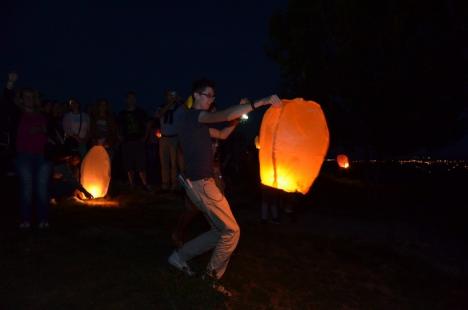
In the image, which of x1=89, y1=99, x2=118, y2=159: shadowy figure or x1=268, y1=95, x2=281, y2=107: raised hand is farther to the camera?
x1=89, y1=99, x2=118, y2=159: shadowy figure

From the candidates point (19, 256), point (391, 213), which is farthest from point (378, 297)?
point (391, 213)

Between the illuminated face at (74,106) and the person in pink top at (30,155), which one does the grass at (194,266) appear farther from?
the illuminated face at (74,106)

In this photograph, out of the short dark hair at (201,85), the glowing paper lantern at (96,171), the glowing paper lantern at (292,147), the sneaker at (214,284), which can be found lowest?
the sneaker at (214,284)

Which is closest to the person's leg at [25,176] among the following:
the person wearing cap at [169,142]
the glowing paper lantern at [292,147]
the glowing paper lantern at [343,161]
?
the glowing paper lantern at [292,147]

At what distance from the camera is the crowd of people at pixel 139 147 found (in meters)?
4.48

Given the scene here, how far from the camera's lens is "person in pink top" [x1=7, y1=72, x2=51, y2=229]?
639 cm

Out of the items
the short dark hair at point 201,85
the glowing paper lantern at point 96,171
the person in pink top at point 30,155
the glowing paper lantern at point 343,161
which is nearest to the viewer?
the short dark hair at point 201,85

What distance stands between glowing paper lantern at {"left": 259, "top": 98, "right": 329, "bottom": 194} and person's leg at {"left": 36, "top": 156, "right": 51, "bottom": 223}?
315cm

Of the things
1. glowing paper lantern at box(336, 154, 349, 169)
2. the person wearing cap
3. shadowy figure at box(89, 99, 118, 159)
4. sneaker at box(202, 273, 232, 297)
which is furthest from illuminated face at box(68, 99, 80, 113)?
glowing paper lantern at box(336, 154, 349, 169)

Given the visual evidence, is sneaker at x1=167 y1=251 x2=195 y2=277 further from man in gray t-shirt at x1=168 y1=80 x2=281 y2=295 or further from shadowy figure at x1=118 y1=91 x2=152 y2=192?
shadowy figure at x1=118 y1=91 x2=152 y2=192

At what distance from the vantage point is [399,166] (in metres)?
34.5

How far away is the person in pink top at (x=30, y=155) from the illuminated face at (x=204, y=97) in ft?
9.72

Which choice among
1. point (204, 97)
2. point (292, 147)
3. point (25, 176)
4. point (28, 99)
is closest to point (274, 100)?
point (204, 97)

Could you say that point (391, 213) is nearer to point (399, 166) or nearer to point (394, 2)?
point (394, 2)
